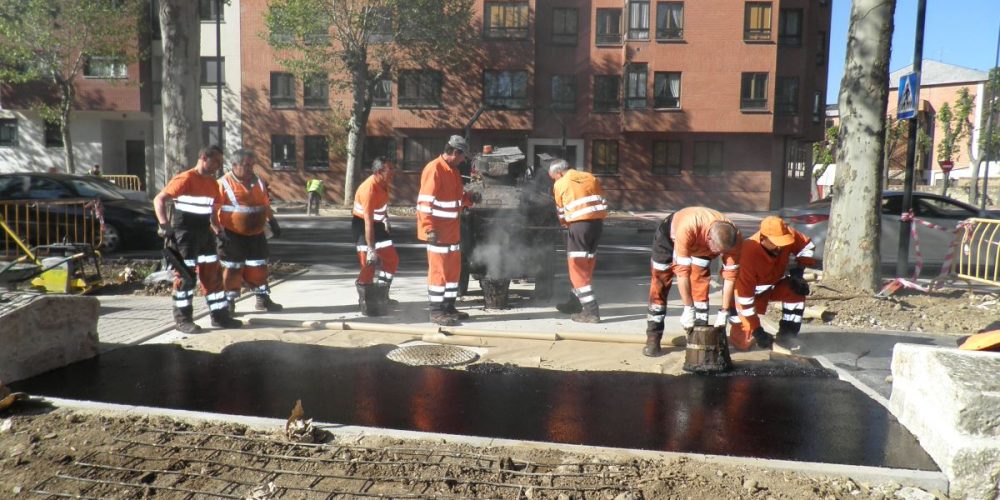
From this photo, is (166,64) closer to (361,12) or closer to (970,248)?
(970,248)

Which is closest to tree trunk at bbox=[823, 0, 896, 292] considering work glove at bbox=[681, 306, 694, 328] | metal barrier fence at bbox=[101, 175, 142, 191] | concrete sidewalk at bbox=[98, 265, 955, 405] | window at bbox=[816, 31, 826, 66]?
concrete sidewalk at bbox=[98, 265, 955, 405]

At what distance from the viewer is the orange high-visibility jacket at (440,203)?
26.3ft

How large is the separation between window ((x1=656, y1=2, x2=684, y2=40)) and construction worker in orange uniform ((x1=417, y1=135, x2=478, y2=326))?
27.6 m

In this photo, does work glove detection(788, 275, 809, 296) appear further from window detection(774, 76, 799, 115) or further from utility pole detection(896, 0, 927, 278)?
window detection(774, 76, 799, 115)

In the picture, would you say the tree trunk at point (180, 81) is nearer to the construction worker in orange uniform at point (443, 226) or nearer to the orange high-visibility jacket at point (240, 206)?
the orange high-visibility jacket at point (240, 206)

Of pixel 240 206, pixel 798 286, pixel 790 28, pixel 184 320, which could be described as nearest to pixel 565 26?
pixel 790 28

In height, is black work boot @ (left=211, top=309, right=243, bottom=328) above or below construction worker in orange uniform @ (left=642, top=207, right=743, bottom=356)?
below

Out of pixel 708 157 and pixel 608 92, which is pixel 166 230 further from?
pixel 708 157

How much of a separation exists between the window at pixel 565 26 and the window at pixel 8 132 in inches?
989

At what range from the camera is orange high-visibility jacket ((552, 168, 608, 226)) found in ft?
26.8

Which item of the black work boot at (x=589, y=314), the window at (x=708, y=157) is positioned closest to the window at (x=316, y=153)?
the window at (x=708, y=157)

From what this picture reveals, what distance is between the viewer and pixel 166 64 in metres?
10.9

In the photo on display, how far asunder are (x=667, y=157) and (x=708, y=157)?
1.87 metres

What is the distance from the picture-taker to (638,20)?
3362 centimetres
